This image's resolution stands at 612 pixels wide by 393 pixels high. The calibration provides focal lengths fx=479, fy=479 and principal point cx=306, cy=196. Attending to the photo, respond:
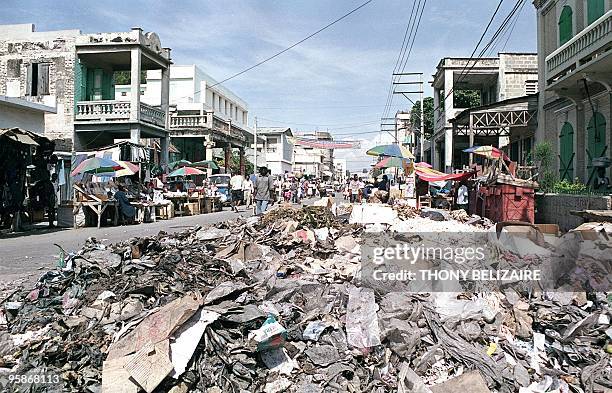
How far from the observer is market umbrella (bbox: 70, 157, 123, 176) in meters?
15.8

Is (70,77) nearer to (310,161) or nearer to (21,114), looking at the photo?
(21,114)

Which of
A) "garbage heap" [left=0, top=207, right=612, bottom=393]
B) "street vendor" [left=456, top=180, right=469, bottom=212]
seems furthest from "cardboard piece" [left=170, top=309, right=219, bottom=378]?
"street vendor" [left=456, top=180, right=469, bottom=212]

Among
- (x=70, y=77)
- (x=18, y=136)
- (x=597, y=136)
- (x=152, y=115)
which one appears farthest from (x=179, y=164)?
(x=597, y=136)

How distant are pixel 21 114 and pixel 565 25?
18.9 metres

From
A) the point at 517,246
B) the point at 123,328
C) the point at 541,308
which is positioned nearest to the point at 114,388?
the point at 123,328

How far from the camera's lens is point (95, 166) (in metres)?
15.8

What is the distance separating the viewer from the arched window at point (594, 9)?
13627 millimetres

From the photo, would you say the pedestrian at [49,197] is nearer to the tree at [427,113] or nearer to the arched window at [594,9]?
the arched window at [594,9]

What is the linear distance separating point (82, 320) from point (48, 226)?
11661 millimetres

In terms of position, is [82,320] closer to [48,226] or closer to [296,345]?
[296,345]

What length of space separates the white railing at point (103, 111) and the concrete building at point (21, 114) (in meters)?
4.67

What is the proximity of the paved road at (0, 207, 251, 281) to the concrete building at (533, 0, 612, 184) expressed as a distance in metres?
12.8

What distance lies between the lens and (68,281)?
237 inches

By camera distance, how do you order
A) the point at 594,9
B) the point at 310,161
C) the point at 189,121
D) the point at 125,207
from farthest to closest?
1. the point at 310,161
2. the point at 189,121
3. the point at 125,207
4. the point at 594,9
